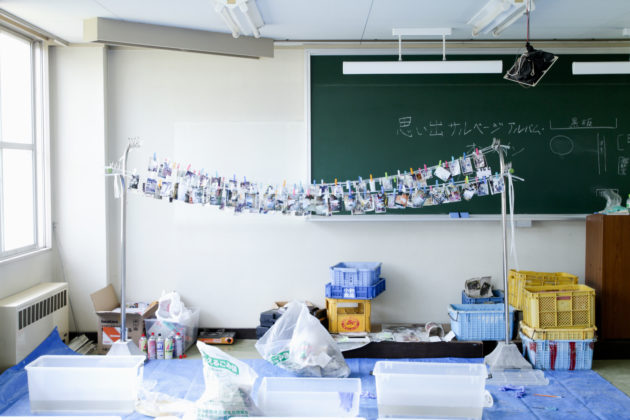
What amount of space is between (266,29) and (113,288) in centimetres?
282

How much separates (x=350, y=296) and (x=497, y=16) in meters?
2.55

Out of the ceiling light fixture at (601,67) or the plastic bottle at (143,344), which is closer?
the ceiling light fixture at (601,67)

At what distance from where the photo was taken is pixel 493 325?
4.83 metres

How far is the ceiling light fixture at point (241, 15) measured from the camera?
3.94 metres

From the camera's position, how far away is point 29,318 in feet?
14.9

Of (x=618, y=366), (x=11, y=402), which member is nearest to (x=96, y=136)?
(x=11, y=402)

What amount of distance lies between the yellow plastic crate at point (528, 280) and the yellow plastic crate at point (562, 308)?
27 cm

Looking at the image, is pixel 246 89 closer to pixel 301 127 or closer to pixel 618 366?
pixel 301 127

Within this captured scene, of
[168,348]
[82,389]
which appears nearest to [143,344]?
[168,348]

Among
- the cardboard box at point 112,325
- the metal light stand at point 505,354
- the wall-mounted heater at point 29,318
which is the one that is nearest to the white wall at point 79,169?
the wall-mounted heater at point 29,318

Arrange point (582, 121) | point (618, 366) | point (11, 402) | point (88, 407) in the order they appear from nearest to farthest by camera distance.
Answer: point (88, 407) → point (11, 402) → point (618, 366) → point (582, 121)

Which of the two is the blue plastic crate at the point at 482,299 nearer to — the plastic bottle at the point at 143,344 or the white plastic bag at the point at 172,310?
the white plastic bag at the point at 172,310

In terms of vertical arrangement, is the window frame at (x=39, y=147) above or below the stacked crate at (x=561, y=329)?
above

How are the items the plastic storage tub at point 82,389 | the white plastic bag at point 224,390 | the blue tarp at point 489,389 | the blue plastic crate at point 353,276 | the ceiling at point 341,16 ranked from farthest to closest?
1. the blue plastic crate at point 353,276
2. the ceiling at point 341,16
3. the blue tarp at point 489,389
4. the plastic storage tub at point 82,389
5. the white plastic bag at point 224,390
